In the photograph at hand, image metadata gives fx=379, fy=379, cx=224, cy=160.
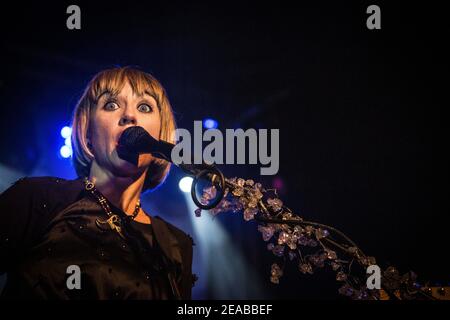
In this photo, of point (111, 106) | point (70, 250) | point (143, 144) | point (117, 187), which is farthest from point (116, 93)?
point (70, 250)

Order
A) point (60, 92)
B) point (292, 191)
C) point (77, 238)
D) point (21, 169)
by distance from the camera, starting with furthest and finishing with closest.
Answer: point (292, 191) < point (60, 92) < point (21, 169) < point (77, 238)

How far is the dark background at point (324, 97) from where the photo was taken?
2803 millimetres

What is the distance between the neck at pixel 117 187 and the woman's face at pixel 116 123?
0.03 metres

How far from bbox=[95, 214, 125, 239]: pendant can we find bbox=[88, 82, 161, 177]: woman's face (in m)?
0.27

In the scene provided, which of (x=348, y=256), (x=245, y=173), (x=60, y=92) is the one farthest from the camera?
(x=245, y=173)

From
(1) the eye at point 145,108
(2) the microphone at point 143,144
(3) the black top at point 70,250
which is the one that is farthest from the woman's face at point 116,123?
(2) the microphone at point 143,144

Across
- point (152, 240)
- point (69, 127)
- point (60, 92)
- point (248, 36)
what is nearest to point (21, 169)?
point (69, 127)

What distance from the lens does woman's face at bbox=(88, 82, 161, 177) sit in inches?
85.5

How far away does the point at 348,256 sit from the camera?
5.97 ft

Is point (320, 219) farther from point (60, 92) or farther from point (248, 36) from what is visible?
point (60, 92)

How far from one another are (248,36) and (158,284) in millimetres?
1930

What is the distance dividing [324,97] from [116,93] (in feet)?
5.44

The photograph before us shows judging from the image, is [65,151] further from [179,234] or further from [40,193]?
[179,234]
